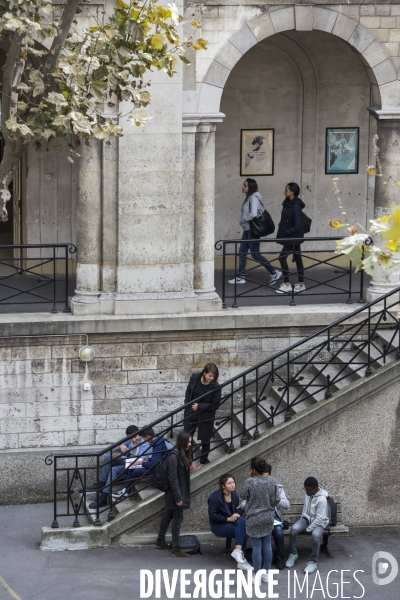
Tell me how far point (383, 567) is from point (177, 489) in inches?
101

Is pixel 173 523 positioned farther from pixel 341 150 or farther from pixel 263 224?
pixel 341 150

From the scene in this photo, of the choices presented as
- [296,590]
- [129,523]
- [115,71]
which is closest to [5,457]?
[129,523]

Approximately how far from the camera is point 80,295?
1659cm

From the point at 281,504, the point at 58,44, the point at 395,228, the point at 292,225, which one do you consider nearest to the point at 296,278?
the point at 292,225

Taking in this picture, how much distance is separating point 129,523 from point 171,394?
214 cm

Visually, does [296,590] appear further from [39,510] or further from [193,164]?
[193,164]

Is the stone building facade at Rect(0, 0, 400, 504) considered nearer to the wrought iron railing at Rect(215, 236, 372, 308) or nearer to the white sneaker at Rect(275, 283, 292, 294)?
the wrought iron railing at Rect(215, 236, 372, 308)

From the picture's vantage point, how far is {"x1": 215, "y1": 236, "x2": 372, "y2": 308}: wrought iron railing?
17094 millimetres

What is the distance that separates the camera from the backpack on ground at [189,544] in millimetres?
15234

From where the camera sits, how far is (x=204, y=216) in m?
16.8

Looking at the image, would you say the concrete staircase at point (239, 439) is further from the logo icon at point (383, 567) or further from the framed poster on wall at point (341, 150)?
the framed poster on wall at point (341, 150)

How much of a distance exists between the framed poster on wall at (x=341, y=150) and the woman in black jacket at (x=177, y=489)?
Answer: 6.28 m

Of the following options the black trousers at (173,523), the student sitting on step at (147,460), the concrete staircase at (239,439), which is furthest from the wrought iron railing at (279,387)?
the black trousers at (173,523)

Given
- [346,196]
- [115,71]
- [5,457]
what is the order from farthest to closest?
1. [346,196]
2. [5,457]
3. [115,71]
